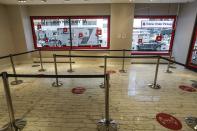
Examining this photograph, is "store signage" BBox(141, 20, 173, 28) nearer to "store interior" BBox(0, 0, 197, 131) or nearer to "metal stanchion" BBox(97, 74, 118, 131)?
"store interior" BBox(0, 0, 197, 131)

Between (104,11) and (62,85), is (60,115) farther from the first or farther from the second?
(104,11)

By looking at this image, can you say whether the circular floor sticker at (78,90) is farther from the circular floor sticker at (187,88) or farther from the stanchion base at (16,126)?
the circular floor sticker at (187,88)

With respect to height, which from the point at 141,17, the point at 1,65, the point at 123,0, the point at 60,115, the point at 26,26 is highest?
the point at 123,0

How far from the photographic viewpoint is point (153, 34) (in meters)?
6.11

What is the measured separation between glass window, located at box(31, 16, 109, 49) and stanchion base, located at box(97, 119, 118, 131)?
4477mm

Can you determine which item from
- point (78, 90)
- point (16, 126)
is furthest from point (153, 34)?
point (16, 126)

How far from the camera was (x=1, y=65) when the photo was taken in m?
5.45

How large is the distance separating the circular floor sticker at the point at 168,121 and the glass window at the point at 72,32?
4.37 metres

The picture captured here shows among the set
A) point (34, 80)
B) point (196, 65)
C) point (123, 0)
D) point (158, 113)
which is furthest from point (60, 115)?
point (196, 65)

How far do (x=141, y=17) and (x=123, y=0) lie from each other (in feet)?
4.87

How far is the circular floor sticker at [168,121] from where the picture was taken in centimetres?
221

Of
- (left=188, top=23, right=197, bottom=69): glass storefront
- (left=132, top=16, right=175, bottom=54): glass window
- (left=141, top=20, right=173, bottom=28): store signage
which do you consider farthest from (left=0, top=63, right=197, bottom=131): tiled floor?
(left=141, top=20, right=173, bottom=28): store signage

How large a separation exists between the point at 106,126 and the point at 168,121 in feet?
3.69

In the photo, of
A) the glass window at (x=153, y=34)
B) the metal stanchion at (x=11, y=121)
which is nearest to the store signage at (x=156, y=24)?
the glass window at (x=153, y=34)
